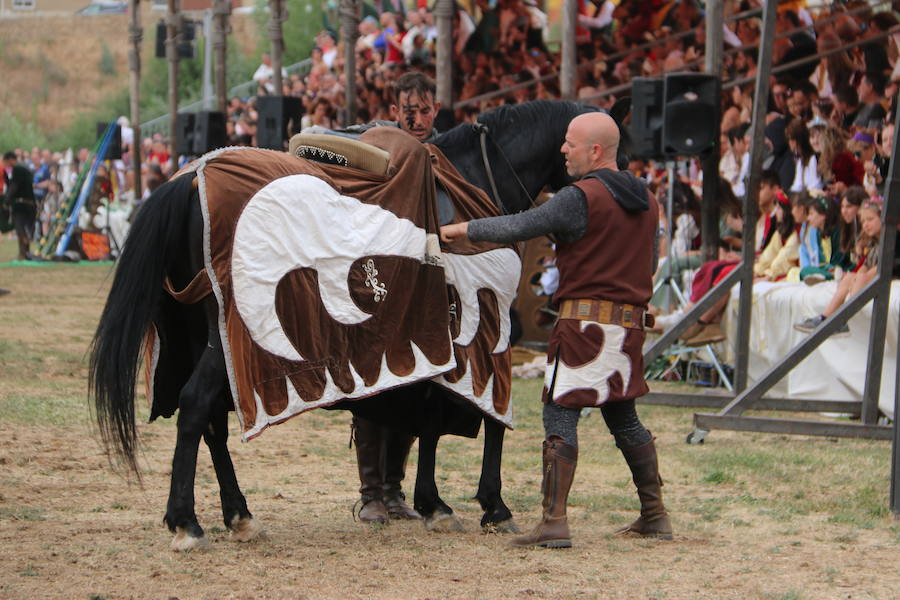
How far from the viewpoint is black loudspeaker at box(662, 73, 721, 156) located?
31.0 feet

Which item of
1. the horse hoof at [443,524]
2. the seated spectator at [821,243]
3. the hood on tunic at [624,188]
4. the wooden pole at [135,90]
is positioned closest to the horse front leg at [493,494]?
the horse hoof at [443,524]

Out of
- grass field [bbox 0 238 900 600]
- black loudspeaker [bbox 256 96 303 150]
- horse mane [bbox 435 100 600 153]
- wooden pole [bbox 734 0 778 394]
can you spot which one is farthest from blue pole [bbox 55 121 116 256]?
horse mane [bbox 435 100 600 153]

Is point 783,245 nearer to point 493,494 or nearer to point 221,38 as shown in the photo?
point 493,494

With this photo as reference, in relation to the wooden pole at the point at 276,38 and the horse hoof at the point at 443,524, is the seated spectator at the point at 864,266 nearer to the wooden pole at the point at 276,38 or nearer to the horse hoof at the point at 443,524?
the horse hoof at the point at 443,524

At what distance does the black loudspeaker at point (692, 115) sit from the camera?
9.45m

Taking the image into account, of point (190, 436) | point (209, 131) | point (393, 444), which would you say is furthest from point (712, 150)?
point (209, 131)

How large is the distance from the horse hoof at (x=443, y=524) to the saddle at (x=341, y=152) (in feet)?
4.87

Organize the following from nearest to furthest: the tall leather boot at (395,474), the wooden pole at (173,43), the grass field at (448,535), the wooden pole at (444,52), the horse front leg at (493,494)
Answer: the grass field at (448,535), the horse front leg at (493,494), the tall leather boot at (395,474), the wooden pole at (444,52), the wooden pole at (173,43)

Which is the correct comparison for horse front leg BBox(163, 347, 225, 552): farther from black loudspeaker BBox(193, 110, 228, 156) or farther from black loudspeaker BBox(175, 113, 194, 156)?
black loudspeaker BBox(175, 113, 194, 156)

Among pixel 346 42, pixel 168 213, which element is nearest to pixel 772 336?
pixel 168 213

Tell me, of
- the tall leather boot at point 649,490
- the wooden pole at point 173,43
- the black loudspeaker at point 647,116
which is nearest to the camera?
the tall leather boot at point 649,490

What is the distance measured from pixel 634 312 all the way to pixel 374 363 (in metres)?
1.06

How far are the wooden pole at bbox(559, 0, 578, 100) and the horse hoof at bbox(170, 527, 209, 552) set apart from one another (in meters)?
9.41

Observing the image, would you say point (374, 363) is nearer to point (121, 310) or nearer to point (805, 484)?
point (121, 310)
